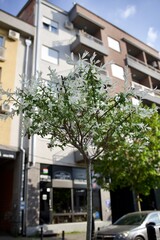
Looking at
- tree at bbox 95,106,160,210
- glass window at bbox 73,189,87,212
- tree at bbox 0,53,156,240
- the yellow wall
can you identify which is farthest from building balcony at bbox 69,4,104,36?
tree at bbox 0,53,156,240

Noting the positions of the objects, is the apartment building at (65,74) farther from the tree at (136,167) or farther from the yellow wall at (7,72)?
the tree at (136,167)

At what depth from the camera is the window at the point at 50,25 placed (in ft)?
66.9

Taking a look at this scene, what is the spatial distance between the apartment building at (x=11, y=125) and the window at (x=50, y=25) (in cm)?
208

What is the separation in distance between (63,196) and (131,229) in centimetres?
742

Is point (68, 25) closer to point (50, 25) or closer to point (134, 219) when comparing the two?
point (50, 25)

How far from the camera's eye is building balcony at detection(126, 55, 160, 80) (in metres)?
25.1

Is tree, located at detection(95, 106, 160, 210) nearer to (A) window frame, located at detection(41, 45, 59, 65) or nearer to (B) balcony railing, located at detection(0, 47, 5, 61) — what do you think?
(A) window frame, located at detection(41, 45, 59, 65)

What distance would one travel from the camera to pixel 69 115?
264 inches

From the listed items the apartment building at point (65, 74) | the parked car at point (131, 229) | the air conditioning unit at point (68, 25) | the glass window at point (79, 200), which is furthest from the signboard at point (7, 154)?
the air conditioning unit at point (68, 25)

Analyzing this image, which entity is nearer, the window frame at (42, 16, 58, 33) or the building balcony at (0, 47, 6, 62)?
the building balcony at (0, 47, 6, 62)

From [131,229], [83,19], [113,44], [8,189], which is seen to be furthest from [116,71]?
[131,229]

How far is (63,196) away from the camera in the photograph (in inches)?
611

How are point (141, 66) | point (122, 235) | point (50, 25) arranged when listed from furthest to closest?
point (141, 66)
point (50, 25)
point (122, 235)

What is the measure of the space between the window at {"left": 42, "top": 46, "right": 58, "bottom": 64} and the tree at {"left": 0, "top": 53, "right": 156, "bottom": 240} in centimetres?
1216
